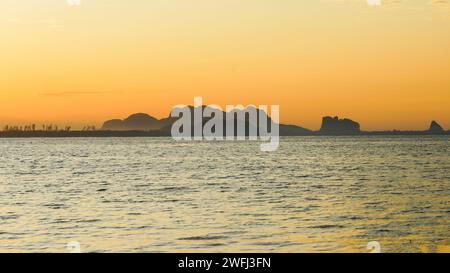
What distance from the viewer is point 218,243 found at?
28562 millimetres

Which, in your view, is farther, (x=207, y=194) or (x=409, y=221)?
(x=207, y=194)

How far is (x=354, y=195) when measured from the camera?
55250 millimetres

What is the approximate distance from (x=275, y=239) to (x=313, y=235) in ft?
7.19

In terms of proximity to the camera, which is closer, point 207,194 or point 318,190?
point 207,194

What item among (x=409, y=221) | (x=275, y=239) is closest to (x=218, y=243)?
(x=275, y=239)

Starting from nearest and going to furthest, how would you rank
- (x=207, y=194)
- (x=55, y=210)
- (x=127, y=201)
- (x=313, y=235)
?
(x=313, y=235)
(x=55, y=210)
(x=127, y=201)
(x=207, y=194)

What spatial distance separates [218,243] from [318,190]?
3184 centimetres
